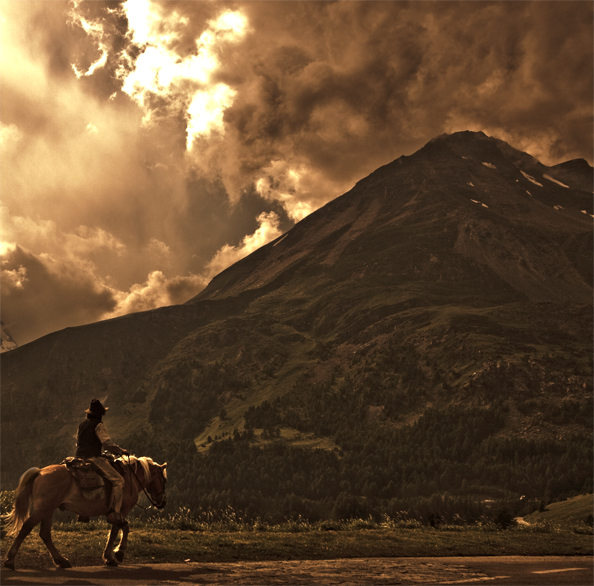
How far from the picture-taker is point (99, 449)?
2112 centimetres

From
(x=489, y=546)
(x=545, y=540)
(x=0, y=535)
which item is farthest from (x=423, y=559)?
(x=0, y=535)

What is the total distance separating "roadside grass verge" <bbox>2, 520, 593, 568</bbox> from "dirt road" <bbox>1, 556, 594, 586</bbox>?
1468 millimetres

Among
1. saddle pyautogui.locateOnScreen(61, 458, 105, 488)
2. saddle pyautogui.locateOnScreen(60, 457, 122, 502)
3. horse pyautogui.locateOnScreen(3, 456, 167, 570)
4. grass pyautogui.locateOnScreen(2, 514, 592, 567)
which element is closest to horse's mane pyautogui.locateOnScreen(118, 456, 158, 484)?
horse pyautogui.locateOnScreen(3, 456, 167, 570)

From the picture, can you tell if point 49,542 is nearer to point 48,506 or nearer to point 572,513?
point 48,506

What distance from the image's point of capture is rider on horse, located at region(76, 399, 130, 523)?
68.0 feet

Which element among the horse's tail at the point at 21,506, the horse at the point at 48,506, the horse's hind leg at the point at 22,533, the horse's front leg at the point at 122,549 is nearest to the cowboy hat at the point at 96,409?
the horse at the point at 48,506

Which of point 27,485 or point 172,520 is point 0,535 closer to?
point 27,485

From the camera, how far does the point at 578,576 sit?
2256 cm

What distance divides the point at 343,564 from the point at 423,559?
4.65m

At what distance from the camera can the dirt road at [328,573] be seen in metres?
17.7

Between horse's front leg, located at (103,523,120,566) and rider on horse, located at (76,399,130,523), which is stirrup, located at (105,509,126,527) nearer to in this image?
rider on horse, located at (76,399,130,523)

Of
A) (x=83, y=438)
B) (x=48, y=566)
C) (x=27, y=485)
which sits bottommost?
(x=48, y=566)

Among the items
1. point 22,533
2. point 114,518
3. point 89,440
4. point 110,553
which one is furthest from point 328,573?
point 22,533

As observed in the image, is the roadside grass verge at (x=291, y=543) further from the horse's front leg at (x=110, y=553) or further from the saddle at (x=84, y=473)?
the saddle at (x=84, y=473)
